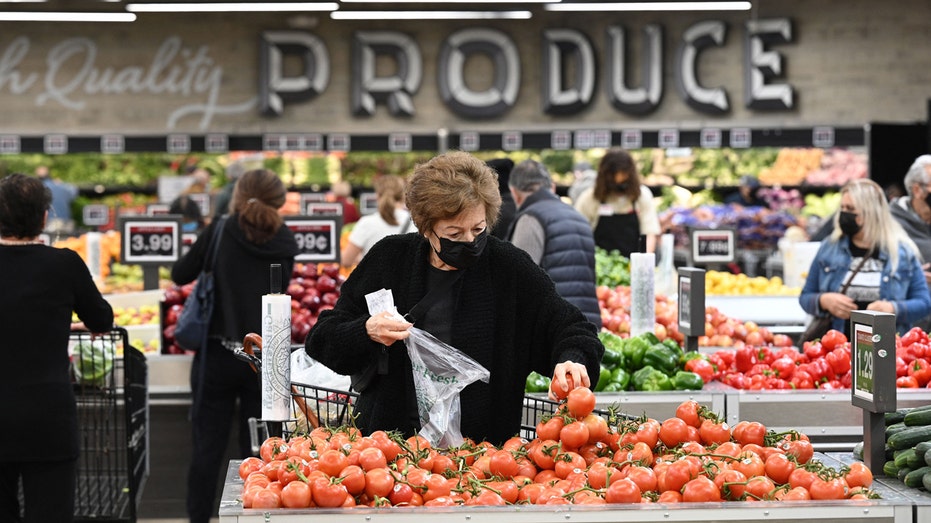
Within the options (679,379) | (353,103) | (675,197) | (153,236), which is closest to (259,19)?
(353,103)

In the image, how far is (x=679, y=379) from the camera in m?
4.50

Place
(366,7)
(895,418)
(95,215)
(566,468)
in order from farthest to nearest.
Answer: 1. (366,7)
2. (95,215)
3. (895,418)
4. (566,468)

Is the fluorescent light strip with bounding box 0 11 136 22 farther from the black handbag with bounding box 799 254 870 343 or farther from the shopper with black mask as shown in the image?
the shopper with black mask

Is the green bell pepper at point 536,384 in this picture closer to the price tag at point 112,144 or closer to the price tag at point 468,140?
the price tag at point 468,140

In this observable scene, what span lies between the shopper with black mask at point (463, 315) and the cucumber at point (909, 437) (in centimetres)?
85

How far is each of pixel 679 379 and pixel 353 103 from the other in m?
10.4

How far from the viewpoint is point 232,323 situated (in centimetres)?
536

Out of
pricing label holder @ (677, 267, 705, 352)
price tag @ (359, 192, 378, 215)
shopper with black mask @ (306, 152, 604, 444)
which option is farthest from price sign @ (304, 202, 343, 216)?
shopper with black mask @ (306, 152, 604, 444)

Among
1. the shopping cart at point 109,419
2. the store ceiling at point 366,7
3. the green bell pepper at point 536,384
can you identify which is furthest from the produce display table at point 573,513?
the store ceiling at point 366,7

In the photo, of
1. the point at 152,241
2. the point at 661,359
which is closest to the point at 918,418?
the point at 661,359

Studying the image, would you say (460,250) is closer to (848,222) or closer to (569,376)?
(569,376)

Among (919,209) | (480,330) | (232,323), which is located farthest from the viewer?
(919,209)

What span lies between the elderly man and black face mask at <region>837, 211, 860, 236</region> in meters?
Result: 1.08

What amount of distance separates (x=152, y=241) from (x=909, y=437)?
4863 mm
